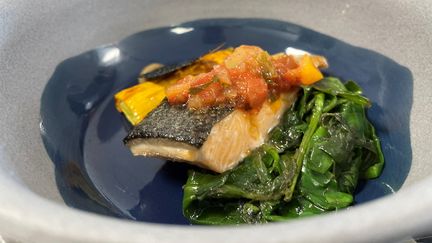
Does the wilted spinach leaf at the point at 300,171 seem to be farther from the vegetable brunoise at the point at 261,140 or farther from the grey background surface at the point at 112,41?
the grey background surface at the point at 112,41

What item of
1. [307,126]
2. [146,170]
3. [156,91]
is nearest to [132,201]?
[146,170]

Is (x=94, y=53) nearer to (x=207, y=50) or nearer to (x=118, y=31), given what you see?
(x=118, y=31)

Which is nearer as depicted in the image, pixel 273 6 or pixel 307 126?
pixel 307 126

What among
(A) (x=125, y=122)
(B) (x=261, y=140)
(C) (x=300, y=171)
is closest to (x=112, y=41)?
(A) (x=125, y=122)

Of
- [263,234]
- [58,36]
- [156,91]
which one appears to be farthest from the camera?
[58,36]

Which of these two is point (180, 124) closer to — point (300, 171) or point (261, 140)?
point (261, 140)

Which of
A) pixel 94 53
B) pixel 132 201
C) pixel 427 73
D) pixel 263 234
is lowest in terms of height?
pixel 132 201

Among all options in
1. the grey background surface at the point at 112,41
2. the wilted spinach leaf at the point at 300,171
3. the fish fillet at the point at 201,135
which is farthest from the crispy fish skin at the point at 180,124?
the grey background surface at the point at 112,41
